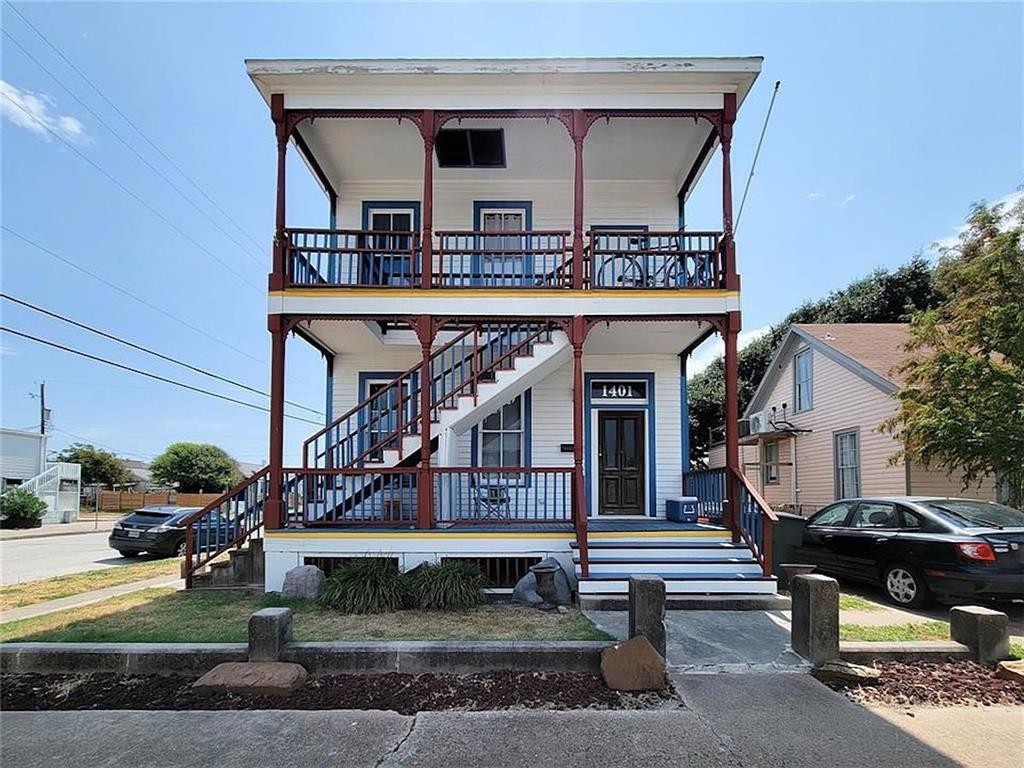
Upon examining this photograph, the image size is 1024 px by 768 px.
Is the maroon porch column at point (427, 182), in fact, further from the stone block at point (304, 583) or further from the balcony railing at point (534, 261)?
the stone block at point (304, 583)

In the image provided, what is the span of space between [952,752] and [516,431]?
838 cm

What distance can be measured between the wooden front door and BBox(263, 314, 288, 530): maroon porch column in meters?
5.44

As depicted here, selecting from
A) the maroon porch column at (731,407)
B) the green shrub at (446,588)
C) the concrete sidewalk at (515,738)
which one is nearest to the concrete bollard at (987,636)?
the concrete sidewalk at (515,738)

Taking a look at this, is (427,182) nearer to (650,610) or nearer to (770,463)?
(650,610)

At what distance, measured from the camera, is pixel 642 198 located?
12.4m

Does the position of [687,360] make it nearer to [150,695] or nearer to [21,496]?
[150,695]

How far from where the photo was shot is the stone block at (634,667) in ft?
17.3

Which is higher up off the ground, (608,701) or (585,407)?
(585,407)

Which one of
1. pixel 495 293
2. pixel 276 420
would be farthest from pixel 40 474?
pixel 495 293

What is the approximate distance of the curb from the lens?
559cm

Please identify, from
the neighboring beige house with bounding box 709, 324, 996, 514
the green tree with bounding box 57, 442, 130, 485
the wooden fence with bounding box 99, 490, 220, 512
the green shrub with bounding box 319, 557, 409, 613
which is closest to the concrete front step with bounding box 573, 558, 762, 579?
the green shrub with bounding box 319, 557, 409, 613

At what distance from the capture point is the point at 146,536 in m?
16.6

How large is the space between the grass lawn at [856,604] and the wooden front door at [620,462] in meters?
3.91

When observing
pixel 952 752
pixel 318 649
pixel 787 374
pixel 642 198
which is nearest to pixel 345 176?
pixel 642 198
